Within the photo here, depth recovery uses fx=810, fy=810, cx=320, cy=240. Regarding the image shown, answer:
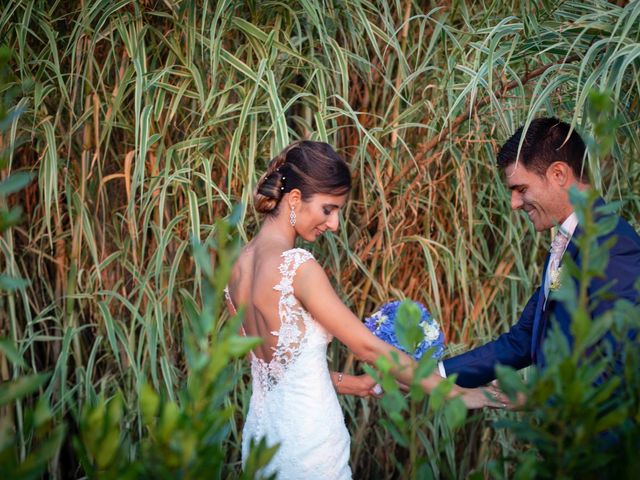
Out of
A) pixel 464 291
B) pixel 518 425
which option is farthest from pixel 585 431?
pixel 464 291

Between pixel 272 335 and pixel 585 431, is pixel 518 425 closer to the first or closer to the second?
pixel 585 431

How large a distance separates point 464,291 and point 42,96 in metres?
1.59

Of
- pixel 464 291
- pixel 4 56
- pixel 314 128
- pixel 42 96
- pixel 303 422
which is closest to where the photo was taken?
pixel 4 56

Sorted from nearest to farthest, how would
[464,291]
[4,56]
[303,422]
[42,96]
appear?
[4,56] → [303,422] → [42,96] → [464,291]

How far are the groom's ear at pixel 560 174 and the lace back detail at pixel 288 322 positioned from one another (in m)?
0.71

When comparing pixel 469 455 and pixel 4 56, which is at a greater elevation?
pixel 4 56

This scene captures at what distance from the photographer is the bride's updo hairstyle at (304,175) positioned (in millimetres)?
2264

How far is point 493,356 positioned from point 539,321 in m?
0.26

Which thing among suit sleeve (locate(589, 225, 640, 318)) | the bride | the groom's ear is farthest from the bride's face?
suit sleeve (locate(589, 225, 640, 318))

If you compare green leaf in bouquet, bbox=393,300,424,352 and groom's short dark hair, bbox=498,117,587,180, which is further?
groom's short dark hair, bbox=498,117,587,180

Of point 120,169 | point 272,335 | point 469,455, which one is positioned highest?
point 120,169

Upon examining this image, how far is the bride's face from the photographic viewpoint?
2.27m

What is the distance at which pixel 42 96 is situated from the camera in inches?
104

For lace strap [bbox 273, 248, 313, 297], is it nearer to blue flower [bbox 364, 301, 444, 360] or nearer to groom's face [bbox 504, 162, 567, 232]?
blue flower [bbox 364, 301, 444, 360]
